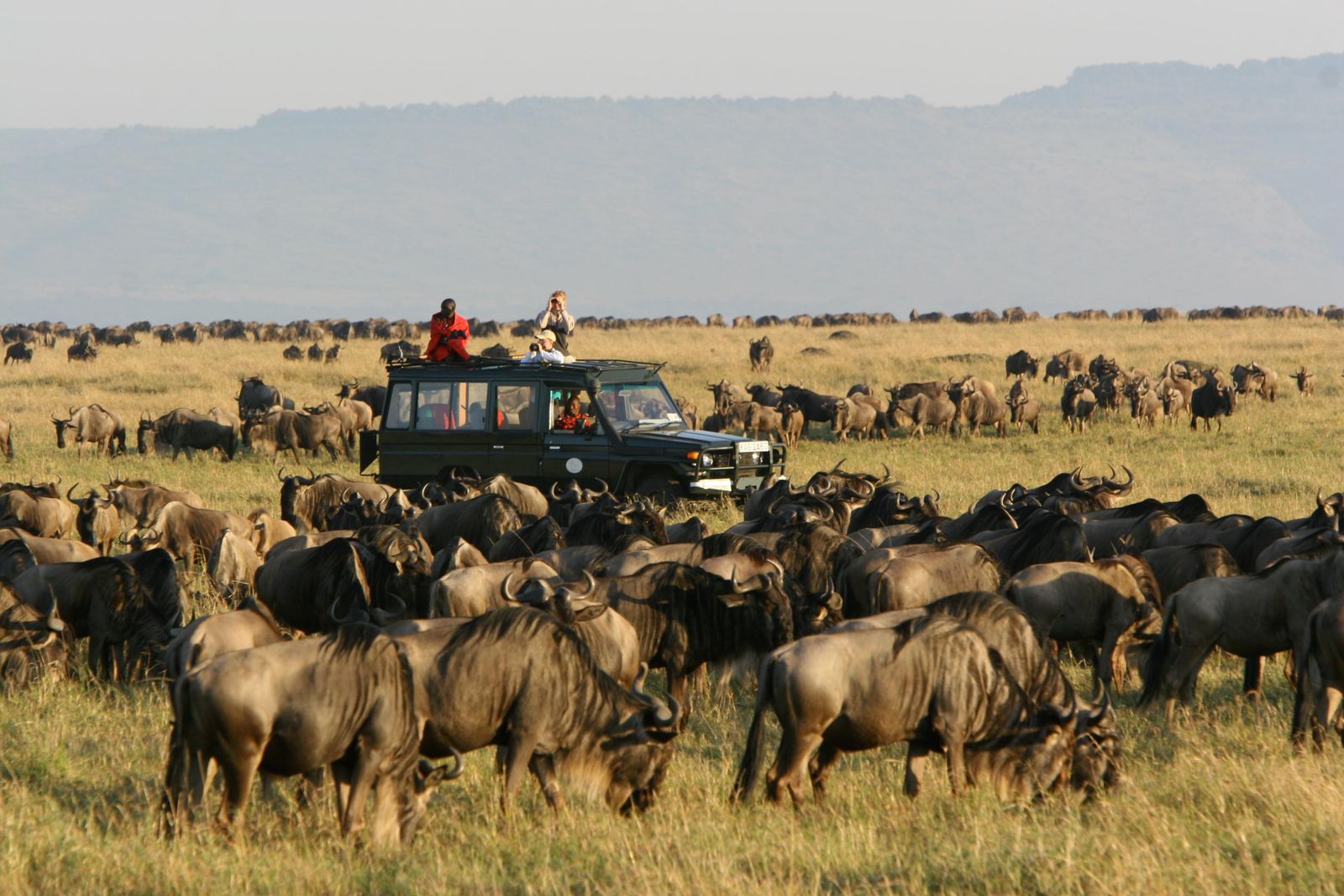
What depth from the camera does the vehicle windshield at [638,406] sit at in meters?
16.8

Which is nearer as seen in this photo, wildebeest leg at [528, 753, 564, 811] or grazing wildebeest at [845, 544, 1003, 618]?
wildebeest leg at [528, 753, 564, 811]

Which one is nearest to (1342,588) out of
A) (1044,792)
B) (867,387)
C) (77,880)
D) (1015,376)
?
(1044,792)

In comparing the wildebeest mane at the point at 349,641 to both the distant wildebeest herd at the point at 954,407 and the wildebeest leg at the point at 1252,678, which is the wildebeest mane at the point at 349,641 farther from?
the distant wildebeest herd at the point at 954,407

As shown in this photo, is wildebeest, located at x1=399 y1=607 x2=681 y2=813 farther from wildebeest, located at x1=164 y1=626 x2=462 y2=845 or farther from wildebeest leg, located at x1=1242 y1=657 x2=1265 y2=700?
wildebeest leg, located at x1=1242 y1=657 x2=1265 y2=700

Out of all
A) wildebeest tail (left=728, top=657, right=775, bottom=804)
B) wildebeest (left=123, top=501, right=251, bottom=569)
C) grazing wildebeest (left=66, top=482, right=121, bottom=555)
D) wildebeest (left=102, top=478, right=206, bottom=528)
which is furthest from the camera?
wildebeest (left=102, top=478, right=206, bottom=528)

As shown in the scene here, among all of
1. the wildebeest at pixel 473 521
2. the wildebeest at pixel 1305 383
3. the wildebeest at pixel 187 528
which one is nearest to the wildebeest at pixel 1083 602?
the wildebeest at pixel 473 521

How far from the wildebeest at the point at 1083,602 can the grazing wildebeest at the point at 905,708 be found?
2383 mm

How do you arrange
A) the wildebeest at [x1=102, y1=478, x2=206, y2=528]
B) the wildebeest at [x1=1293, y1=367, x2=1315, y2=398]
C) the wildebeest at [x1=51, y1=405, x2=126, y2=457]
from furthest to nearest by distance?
the wildebeest at [x1=1293, y1=367, x2=1315, y2=398], the wildebeest at [x1=51, y1=405, x2=126, y2=457], the wildebeest at [x1=102, y1=478, x2=206, y2=528]

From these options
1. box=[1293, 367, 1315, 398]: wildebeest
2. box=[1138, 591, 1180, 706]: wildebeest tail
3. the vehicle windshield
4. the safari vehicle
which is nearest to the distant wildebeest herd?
box=[1293, 367, 1315, 398]: wildebeest

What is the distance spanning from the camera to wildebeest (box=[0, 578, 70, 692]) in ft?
31.5

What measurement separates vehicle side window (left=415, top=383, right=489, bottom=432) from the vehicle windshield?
136 cm

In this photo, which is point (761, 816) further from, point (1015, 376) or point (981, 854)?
point (1015, 376)

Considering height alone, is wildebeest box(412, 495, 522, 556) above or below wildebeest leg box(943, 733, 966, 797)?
above

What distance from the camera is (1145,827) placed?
6.92m
